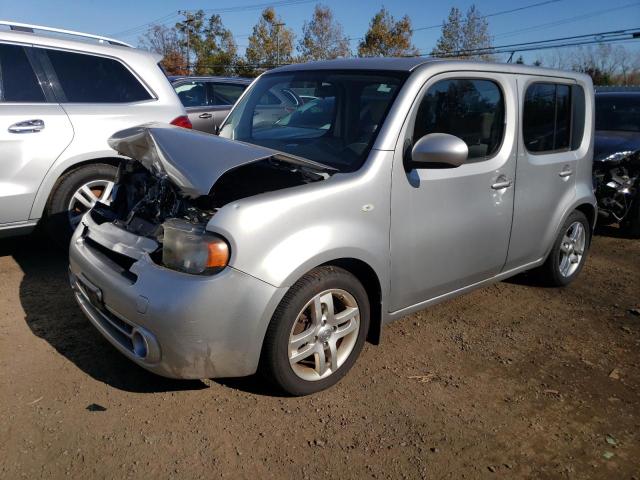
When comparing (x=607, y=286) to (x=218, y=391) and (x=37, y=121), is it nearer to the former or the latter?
(x=218, y=391)

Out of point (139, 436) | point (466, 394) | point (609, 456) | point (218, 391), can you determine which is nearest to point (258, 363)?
point (218, 391)

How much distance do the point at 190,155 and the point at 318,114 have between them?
1.25 metres

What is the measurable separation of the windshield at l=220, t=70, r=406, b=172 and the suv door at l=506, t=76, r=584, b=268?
1240mm

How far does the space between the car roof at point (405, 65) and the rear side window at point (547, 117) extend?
148mm

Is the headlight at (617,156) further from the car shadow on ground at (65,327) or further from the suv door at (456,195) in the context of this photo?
the car shadow on ground at (65,327)

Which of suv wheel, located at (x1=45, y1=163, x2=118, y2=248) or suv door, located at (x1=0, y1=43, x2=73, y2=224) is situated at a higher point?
suv door, located at (x1=0, y1=43, x2=73, y2=224)

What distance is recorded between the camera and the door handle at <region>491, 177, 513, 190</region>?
3712 mm

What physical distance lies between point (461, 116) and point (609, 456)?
2136mm

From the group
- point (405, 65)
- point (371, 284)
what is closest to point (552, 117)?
point (405, 65)

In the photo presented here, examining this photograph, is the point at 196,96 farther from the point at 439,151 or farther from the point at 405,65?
the point at 439,151

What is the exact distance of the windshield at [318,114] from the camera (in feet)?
10.8

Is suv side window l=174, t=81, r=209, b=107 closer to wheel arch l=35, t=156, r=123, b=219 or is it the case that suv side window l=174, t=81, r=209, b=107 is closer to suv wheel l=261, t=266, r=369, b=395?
wheel arch l=35, t=156, r=123, b=219

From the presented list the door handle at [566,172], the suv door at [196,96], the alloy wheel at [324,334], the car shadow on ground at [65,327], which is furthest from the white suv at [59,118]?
the door handle at [566,172]

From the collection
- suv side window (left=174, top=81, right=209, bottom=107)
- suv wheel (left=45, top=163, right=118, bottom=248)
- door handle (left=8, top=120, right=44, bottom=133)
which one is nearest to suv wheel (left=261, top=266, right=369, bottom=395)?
suv wheel (left=45, top=163, right=118, bottom=248)
